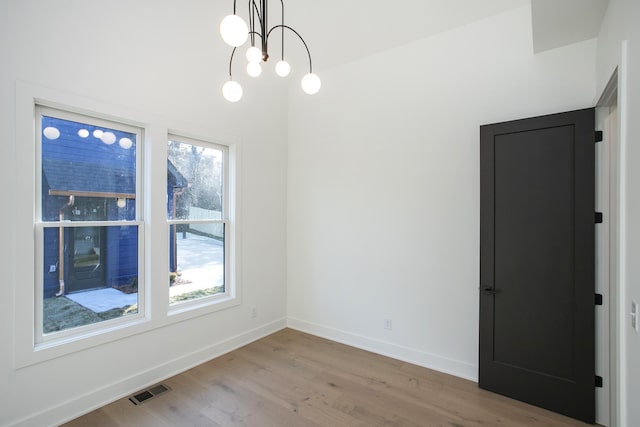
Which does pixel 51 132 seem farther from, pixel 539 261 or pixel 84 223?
pixel 539 261

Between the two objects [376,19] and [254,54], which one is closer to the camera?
[254,54]

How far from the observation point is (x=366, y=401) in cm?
261

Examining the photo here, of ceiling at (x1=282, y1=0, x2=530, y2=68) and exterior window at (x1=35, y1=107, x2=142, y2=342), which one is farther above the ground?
ceiling at (x1=282, y1=0, x2=530, y2=68)

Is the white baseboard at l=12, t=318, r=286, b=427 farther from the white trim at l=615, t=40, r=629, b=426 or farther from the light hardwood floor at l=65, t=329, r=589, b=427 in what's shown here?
the white trim at l=615, t=40, r=629, b=426

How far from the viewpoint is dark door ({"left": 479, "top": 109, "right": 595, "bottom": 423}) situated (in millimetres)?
2359

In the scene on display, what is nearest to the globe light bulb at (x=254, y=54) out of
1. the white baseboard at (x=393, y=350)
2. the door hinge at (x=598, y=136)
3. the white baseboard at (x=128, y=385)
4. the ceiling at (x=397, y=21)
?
the ceiling at (x=397, y=21)

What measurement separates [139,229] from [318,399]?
2275mm

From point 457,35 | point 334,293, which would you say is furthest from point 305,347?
point 457,35

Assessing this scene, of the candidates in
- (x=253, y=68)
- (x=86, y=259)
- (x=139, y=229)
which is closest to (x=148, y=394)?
(x=86, y=259)

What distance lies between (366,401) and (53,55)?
3.71 m

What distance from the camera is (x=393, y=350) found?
3.42 metres

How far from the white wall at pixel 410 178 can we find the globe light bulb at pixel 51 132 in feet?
8.57

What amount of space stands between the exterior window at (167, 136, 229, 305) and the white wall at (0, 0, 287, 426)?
0.24 meters

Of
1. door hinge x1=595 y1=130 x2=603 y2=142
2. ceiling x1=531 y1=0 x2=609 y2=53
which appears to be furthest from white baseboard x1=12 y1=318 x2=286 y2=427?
ceiling x1=531 y1=0 x2=609 y2=53
